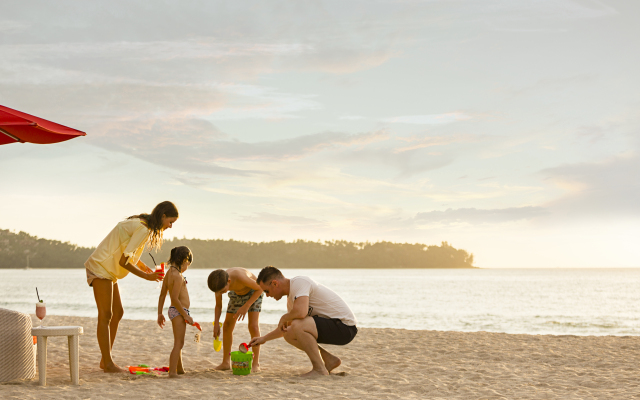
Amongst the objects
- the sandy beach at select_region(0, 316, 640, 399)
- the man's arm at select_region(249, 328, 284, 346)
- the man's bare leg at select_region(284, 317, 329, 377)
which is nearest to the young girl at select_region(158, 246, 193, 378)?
the sandy beach at select_region(0, 316, 640, 399)

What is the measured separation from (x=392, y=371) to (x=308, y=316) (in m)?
1.50

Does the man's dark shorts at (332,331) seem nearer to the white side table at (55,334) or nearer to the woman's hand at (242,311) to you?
the woman's hand at (242,311)

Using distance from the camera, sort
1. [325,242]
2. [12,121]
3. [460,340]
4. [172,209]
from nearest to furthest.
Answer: [12,121], [172,209], [460,340], [325,242]

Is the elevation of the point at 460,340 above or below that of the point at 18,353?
below

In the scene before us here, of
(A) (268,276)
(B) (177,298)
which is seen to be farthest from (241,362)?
(A) (268,276)

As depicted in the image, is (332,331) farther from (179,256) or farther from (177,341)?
(179,256)

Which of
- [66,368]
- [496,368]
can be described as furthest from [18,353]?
[496,368]

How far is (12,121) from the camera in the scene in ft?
12.8

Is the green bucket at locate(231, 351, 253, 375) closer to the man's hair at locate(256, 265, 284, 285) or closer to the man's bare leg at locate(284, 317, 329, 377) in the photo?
the man's bare leg at locate(284, 317, 329, 377)

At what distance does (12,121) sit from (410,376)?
431cm

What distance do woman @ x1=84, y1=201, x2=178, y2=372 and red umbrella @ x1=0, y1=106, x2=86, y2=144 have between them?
95 centimetres

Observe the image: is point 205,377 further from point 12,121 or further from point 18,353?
point 12,121

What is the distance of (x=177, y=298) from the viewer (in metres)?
4.78

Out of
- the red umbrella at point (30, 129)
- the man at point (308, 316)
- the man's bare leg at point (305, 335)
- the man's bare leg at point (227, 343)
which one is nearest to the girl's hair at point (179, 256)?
the man at point (308, 316)
